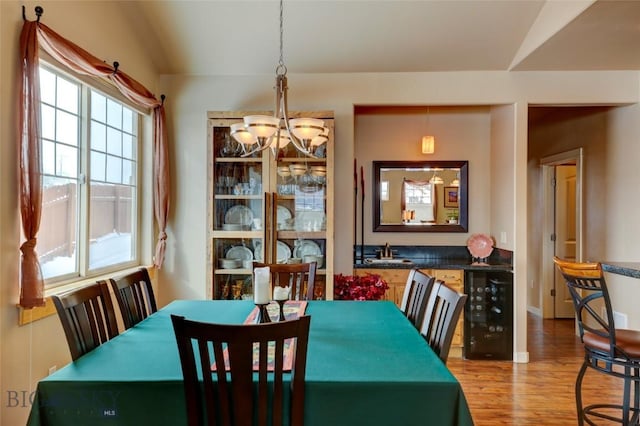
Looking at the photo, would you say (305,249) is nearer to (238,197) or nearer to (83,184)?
(238,197)

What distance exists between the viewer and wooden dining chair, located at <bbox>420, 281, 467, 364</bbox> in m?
1.52

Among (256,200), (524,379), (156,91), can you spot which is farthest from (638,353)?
(156,91)

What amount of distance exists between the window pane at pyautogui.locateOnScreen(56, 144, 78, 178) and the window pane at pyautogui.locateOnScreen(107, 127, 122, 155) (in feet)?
1.33

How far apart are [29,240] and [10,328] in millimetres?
464

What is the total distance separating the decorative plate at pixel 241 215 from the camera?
11.5 ft

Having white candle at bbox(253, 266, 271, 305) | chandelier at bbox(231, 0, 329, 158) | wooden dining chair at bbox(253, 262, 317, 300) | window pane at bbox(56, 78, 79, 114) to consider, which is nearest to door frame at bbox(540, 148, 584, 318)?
wooden dining chair at bbox(253, 262, 317, 300)

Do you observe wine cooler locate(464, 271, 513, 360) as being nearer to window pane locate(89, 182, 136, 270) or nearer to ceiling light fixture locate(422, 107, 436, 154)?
ceiling light fixture locate(422, 107, 436, 154)

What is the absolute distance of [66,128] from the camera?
250cm

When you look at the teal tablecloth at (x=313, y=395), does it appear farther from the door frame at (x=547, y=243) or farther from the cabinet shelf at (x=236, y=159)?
the door frame at (x=547, y=243)

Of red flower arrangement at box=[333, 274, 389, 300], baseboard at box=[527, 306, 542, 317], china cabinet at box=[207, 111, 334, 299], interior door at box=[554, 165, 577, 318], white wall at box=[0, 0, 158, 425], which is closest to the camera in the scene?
white wall at box=[0, 0, 158, 425]

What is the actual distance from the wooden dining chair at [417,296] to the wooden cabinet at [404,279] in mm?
1356

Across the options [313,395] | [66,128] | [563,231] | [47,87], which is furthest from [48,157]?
[563,231]

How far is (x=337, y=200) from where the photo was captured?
3564 millimetres

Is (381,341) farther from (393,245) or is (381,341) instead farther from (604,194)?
(604,194)
